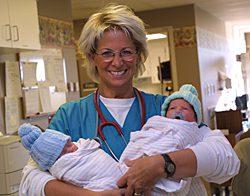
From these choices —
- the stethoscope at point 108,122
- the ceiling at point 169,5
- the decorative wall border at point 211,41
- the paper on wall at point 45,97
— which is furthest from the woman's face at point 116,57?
the decorative wall border at point 211,41

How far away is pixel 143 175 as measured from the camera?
3.53 feet

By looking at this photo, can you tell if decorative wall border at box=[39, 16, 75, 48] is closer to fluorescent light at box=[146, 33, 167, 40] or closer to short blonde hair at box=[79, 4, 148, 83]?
fluorescent light at box=[146, 33, 167, 40]

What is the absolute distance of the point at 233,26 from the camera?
27.3 ft

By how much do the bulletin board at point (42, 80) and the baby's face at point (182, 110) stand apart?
2.21 meters

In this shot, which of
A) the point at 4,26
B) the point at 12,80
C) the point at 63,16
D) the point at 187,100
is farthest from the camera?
the point at 63,16

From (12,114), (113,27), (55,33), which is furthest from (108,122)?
(55,33)

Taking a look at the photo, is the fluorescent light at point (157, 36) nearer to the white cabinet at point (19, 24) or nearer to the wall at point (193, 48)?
the wall at point (193, 48)

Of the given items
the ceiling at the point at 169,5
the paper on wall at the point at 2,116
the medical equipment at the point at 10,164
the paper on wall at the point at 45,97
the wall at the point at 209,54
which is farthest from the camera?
the wall at the point at 209,54

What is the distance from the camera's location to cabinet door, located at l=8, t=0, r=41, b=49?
9.35 ft

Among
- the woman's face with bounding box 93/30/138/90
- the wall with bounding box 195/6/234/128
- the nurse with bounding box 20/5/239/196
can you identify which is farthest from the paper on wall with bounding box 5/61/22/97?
the wall with bounding box 195/6/234/128

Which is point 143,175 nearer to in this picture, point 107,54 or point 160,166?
point 160,166

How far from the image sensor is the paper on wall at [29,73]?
10.9 feet

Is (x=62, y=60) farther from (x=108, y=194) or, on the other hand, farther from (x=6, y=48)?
(x=108, y=194)

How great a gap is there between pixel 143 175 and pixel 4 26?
1.99m
